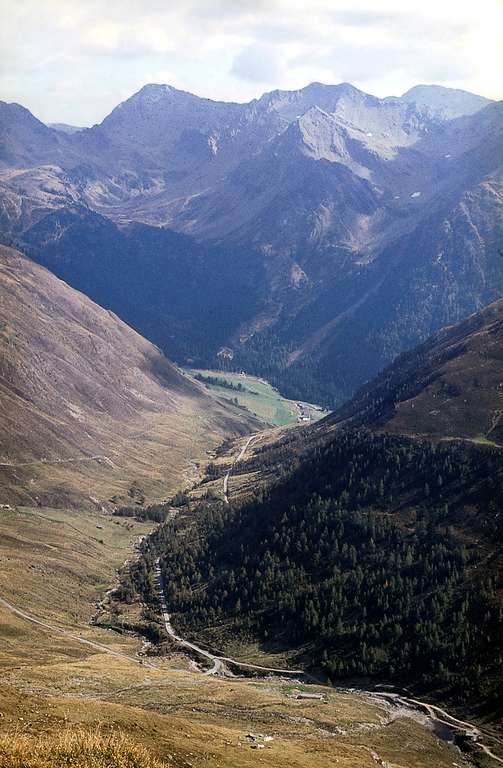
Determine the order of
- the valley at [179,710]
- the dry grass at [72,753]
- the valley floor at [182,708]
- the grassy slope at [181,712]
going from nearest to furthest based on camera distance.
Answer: the dry grass at [72,753] → the grassy slope at [181,712] → the valley at [179,710] → the valley floor at [182,708]

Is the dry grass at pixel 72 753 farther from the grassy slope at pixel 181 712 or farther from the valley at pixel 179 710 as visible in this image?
the valley at pixel 179 710

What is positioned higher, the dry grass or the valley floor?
the dry grass

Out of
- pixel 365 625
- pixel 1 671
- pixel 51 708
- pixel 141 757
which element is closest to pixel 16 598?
pixel 1 671

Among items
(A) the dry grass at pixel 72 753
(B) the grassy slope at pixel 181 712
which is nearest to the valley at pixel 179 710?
(B) the grassy slope at pixel 181 712

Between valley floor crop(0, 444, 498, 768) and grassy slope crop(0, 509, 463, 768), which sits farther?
valley floor crop(0, 444, 498, 768)

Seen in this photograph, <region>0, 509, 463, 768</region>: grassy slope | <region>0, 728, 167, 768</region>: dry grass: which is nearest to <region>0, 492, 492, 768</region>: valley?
<region>0, 509, 463, 768</region>: grassy slope

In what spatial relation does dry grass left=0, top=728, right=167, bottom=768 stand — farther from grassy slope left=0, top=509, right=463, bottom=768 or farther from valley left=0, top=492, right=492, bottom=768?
valley left=0, top=492, right=492, bottom=768

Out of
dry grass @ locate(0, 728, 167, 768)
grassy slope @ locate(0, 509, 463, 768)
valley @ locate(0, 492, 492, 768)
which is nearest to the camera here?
dry grass @ locate(0, 728, 167, 768)

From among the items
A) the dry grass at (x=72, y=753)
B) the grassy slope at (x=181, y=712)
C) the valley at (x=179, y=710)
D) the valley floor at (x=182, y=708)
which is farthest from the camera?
the valley floor at (x=182, y=708)

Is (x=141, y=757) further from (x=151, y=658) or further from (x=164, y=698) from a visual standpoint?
(x=151, y=658)

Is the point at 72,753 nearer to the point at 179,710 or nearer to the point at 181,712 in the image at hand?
the point at 181,712
